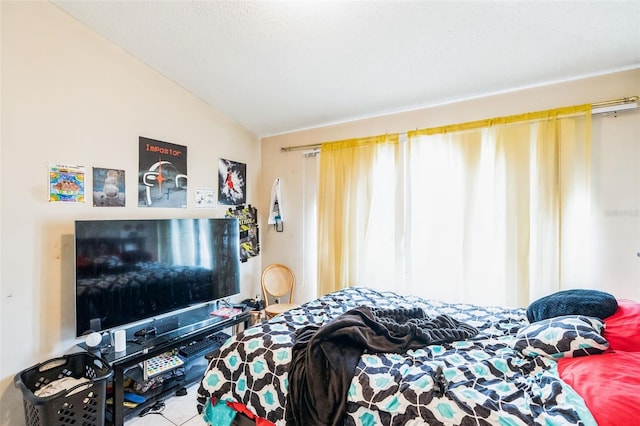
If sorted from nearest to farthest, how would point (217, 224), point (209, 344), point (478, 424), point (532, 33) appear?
point (478, 424)
point (532, 33)
point (209, 344)
point (217, 224)

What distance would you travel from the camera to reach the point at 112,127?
2.32m

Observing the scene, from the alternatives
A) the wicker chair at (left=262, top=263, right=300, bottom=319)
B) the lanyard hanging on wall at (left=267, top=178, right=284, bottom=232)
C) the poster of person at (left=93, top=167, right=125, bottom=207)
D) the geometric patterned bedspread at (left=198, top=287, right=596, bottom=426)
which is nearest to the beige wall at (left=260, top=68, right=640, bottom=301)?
the geometric patterned bedspread at (left=198, top=287, right=596, bottom=426)

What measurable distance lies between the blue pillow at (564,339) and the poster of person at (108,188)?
2.87m

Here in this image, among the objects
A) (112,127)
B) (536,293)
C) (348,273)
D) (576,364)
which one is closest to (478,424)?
(576,364)

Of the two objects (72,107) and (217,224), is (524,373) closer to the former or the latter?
(217,224)

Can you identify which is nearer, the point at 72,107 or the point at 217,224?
the point at 72,107

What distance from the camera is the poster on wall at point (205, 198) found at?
299cm

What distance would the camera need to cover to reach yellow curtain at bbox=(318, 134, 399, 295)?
10.0 ft

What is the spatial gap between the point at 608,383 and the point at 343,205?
2.33m

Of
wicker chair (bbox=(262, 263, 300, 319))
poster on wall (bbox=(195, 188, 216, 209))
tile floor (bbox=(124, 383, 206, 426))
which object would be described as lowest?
tile floor (bbox=(124, 383, 206, 426))

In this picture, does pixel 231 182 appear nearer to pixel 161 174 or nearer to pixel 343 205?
pixel 161 174

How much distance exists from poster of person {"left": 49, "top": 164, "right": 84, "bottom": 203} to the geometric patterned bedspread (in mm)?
1556

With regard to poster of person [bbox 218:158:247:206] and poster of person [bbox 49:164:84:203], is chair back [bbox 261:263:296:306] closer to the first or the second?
poster of person [bbox 218:158:247:206]

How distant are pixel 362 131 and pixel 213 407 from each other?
2.69m
